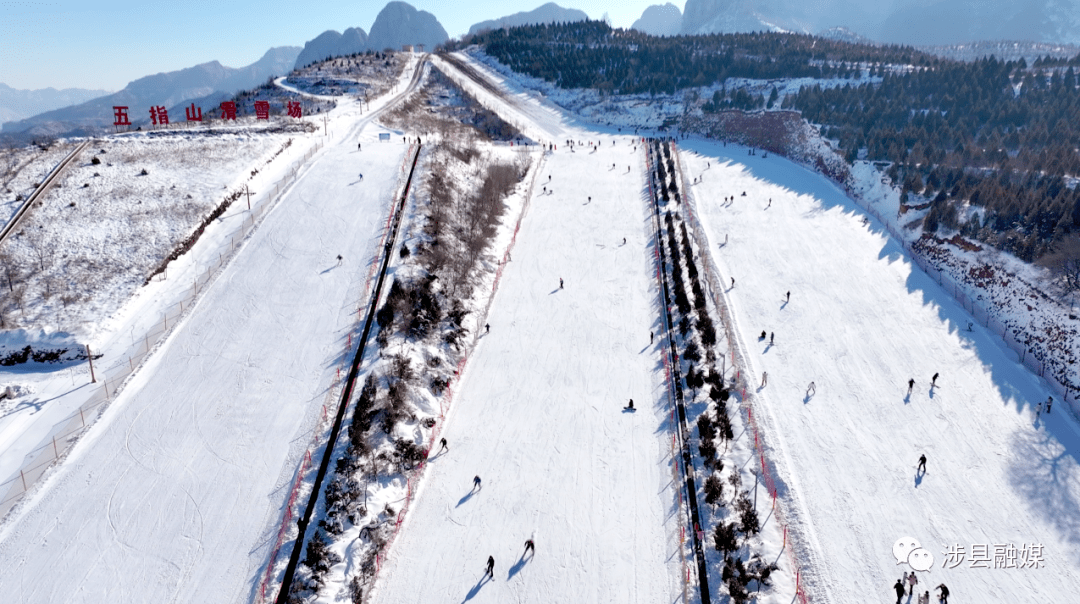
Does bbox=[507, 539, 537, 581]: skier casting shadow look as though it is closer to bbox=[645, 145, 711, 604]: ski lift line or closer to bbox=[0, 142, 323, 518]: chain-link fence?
bbox=[645, 145, 711, 604]: ski lift line

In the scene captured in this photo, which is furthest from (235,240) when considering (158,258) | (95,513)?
(95,513)

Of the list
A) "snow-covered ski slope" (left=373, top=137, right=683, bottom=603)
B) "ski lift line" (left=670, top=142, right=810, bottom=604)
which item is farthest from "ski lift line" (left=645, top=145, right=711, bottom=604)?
"ski lift line" (left=670, top=142, right=810, bottom=604)

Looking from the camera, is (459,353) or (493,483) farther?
(459,353)

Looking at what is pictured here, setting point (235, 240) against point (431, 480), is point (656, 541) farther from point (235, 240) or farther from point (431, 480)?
point (235, 240)

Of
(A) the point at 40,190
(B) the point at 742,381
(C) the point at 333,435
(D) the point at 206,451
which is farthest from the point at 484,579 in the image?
(A) the point at 40,190

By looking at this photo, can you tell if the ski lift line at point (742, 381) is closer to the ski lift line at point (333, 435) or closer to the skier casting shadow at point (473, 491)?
the skier casting shadow at point (473, 491)

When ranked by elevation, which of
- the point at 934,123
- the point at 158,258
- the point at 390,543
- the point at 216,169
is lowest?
the point at 390,543
